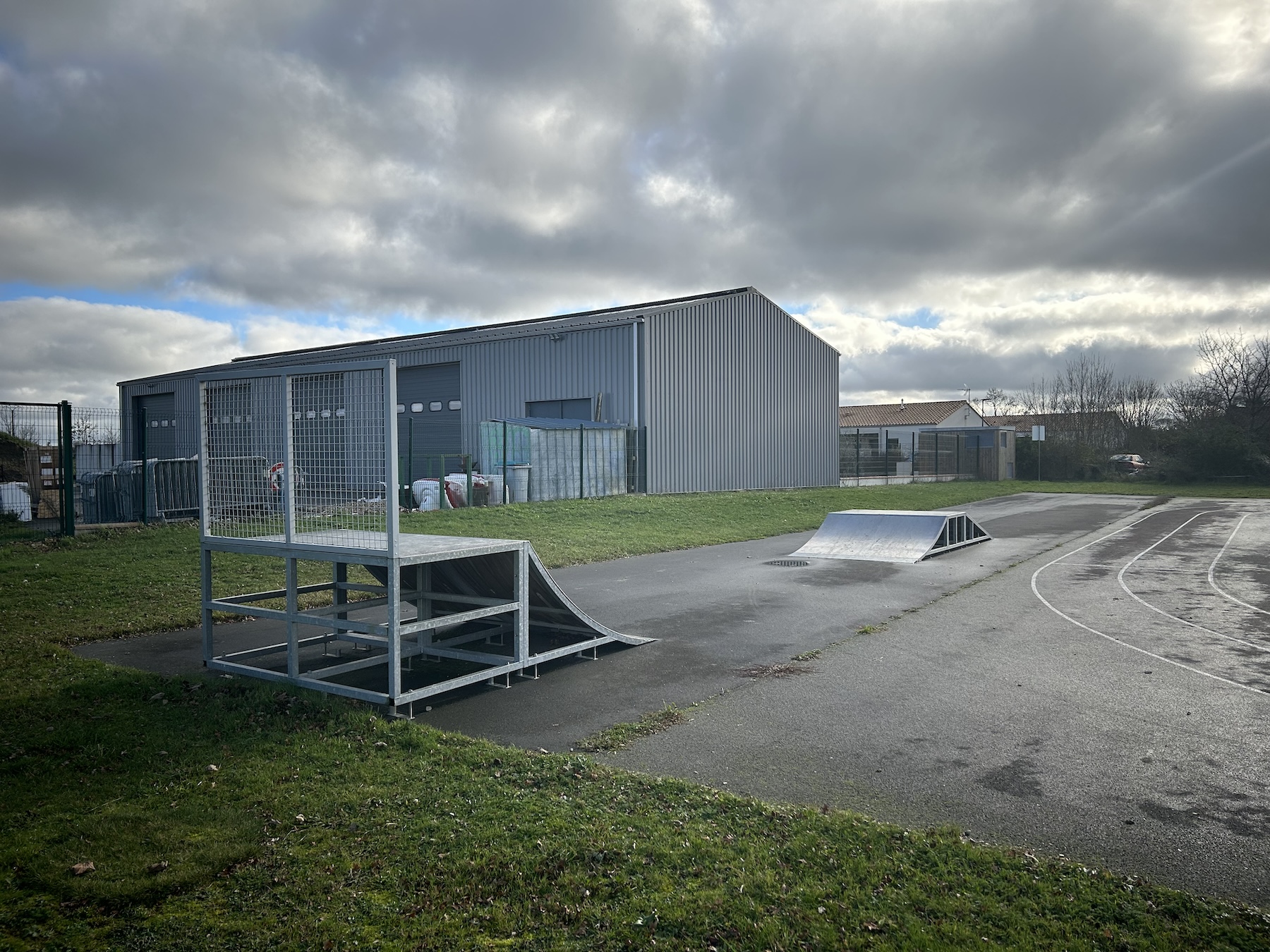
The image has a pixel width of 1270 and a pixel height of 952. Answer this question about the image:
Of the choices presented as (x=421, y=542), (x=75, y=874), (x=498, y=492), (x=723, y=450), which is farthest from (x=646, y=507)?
(x=75, y=874)

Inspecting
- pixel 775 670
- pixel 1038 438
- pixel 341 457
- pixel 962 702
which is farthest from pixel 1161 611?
pixel 1038 438

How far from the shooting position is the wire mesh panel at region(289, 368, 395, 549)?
5953 millimetres

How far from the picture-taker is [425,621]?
19.9ft

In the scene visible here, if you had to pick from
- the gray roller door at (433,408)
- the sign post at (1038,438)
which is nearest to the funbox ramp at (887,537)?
Answer: the gray roller door at (433,408)

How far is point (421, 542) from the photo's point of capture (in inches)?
260

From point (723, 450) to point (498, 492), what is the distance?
10577 millimetres

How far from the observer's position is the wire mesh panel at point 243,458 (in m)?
6.61

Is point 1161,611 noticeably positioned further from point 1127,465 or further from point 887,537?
point 1127,465

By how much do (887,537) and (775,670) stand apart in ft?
30.3

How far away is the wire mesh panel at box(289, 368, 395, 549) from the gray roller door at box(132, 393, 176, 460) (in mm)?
36029

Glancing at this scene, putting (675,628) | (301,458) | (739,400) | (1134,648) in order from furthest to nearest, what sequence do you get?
(739,400) → (675,628) → (1134,648) → (301,458)

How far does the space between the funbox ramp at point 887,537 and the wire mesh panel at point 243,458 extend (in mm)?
10026

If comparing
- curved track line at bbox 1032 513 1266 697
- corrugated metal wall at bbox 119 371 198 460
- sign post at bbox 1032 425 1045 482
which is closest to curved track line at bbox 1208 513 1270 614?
curved track line at bbox 1032 513 1266 697

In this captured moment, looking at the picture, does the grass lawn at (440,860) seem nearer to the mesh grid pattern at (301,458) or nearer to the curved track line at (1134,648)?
the mesh grid pattern at (301,458)
